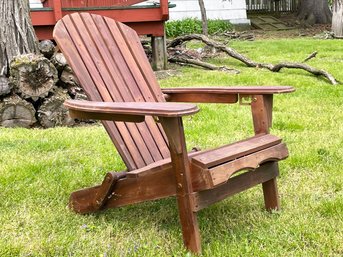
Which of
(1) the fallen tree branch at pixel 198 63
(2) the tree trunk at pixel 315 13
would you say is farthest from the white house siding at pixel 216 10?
(1) the fallen tree branch at pixel 198 63

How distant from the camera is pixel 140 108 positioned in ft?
7.20

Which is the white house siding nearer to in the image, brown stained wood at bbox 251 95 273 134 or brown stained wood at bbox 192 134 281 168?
brown stained wood at bbox 251 95 273 134

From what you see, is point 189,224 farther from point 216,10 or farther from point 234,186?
point 216,10

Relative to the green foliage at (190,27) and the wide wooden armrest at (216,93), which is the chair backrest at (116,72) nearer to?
the wide wooden armrest at (216,93)

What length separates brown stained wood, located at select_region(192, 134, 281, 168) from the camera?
234 centimetres

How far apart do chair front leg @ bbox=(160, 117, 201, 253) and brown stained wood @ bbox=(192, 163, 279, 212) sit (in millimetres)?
43

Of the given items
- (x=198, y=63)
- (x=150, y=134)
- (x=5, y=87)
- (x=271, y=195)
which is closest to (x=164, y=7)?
(x=198, y=63)

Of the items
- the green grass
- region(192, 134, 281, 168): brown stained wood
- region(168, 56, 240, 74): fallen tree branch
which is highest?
region(192, 134, 281, 168): brown stained wood

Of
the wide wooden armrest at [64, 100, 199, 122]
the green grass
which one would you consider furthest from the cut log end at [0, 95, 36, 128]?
the wide wooden armrest at [64, 100, 199, 122]

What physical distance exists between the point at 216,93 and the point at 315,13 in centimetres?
1704

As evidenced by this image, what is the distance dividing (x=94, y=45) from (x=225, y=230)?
1.44 metres

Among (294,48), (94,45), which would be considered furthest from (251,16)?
(94,45)

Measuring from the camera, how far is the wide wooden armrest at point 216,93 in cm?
280

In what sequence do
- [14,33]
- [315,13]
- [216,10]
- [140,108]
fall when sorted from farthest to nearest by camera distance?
[315,13] → [216,10] → [14,33] → [140,108]
